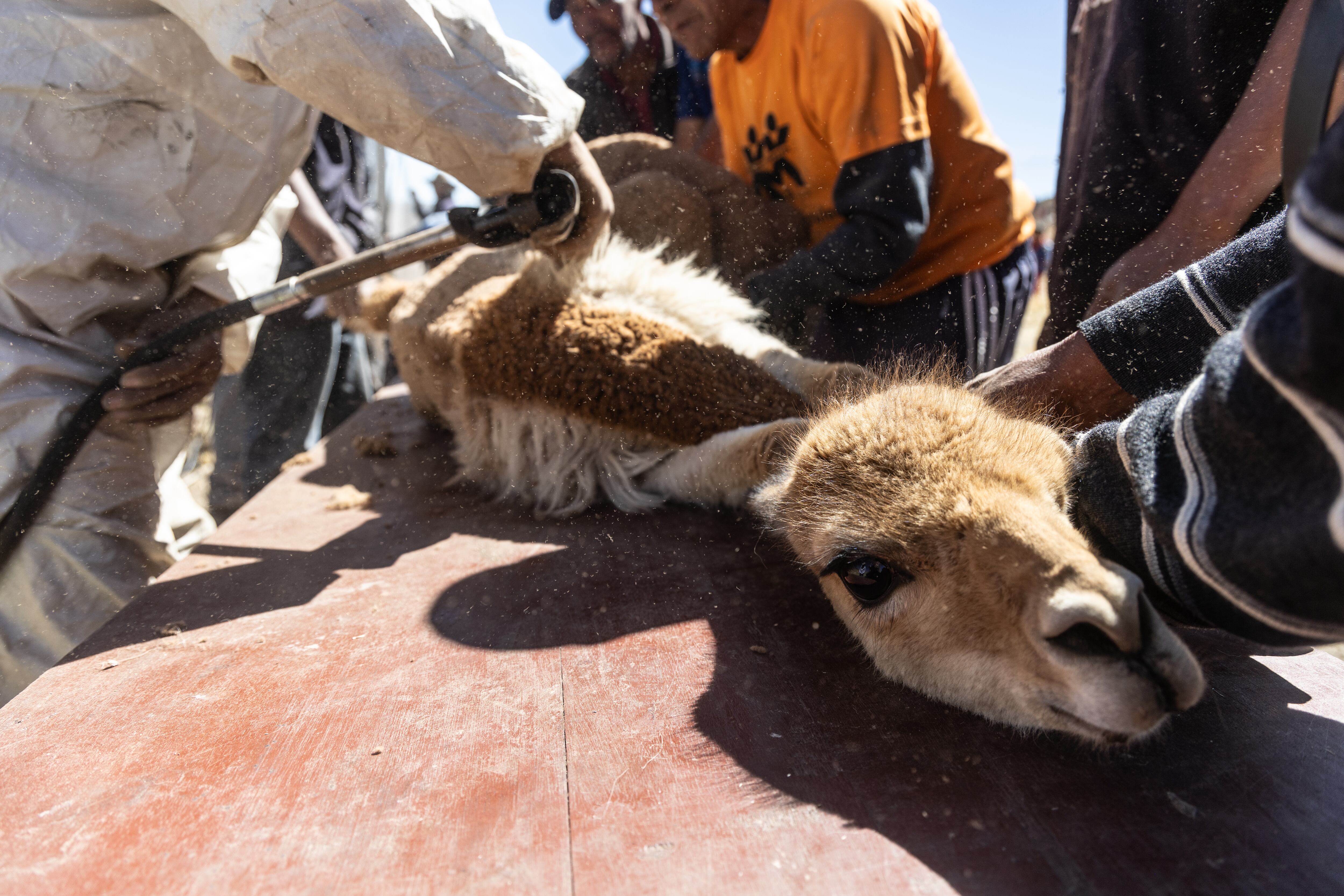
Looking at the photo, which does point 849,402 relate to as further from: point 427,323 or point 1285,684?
point 427,323

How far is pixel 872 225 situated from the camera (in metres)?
2.55

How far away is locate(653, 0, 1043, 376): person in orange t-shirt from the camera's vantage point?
251 centimetres

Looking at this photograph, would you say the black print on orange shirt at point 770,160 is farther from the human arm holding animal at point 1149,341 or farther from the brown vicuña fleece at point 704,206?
the human arm holding animal at point 1149,341

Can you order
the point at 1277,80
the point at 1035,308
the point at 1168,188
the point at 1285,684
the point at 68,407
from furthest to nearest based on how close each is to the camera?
the point at 1035,308
the point at 1168,188
the point at 68,407
the point at 1277,80
the point at 1285,684

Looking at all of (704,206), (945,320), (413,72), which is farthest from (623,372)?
(945,320)

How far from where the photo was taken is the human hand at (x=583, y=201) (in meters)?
2.00

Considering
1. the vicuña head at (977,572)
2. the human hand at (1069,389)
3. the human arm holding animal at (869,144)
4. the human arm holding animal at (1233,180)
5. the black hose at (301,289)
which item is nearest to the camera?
the vicuña head at (977,572)

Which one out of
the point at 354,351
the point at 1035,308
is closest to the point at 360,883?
the point at 1035,308

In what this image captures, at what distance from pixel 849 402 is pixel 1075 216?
1571 millimetres

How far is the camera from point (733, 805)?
0.95 metres

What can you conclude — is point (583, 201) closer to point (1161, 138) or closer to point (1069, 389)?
point (1069, 389)

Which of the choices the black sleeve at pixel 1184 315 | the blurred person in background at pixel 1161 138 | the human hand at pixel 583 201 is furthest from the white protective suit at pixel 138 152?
the blurred person in background at pixel 1161 138

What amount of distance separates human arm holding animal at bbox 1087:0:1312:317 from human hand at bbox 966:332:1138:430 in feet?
1.54

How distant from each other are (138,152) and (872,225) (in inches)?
86.2
